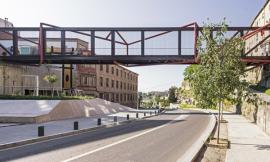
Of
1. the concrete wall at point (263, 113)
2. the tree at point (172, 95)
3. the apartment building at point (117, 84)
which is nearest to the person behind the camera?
the concrete wall at point (263, 113)

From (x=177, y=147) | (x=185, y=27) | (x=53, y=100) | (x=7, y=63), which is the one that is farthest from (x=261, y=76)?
(x=177, y=147)

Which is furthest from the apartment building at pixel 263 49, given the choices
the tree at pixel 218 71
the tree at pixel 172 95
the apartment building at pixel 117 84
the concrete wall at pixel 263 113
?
the tree at pixel 172 95

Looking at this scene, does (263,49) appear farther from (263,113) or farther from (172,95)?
(172,95)

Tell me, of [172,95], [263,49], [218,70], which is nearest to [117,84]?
[263,49]

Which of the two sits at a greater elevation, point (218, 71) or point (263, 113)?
point (218, 71)

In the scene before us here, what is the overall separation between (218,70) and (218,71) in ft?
0.16

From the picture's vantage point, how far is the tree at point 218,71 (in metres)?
17.5

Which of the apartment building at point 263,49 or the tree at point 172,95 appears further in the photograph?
the tree at point 172,95

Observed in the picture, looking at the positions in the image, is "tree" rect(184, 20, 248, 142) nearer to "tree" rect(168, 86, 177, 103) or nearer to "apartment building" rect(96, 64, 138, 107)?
"apartment building" rect(96, 64, 138, 107)

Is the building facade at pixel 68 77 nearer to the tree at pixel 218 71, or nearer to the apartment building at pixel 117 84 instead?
the apartment building at pixel 117 84

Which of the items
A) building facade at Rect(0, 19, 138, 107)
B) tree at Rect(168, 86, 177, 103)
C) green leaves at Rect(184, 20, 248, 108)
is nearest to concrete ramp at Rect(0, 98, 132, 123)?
building facade at Rect(0, 19, 138, 107)

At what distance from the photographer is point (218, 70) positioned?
1734cm

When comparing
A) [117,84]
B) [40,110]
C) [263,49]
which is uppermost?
[263,49]

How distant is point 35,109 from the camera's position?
3328 cm
